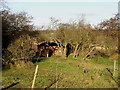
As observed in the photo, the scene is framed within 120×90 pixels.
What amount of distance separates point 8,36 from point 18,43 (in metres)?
2.98

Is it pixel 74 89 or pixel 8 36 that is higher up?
pixel 8 36

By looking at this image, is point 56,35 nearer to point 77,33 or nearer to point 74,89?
point 77,33

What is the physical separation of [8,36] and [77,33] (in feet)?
34.3

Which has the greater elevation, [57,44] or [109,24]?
[109,24]

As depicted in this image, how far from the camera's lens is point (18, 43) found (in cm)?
2092

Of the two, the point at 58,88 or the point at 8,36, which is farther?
the point at 8,36

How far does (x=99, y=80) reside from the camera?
1509 centimetres

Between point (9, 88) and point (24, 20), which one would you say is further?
point (24, 20)

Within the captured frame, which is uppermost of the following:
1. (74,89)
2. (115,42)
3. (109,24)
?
(109,24)

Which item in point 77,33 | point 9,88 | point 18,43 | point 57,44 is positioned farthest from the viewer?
point 57,44

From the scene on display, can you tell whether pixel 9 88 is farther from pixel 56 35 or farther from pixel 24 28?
pixel 56 35

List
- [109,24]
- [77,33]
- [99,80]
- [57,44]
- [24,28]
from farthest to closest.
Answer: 1. [109,24]
2. [57,44]
3. [77,33]
4. [24,28]
5. [99,80]

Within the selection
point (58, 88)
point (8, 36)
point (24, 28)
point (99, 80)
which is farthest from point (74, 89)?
point (24, 28)

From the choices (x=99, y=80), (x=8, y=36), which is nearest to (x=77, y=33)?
(x=8, y=36)
